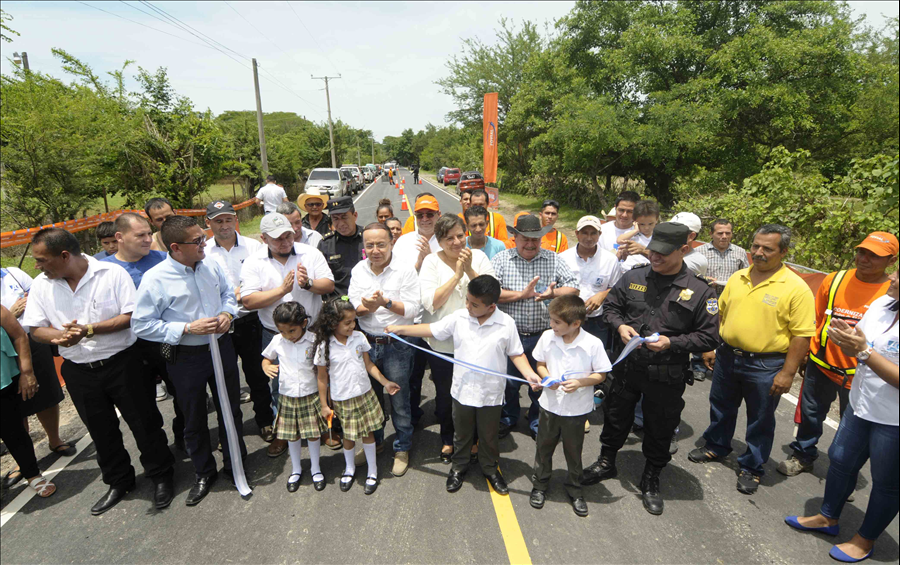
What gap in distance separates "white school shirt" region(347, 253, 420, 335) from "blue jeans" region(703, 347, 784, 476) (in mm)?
2568

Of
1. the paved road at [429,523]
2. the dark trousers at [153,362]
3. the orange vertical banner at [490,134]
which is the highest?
the orange vertical banner at [490,134]

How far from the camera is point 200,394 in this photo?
355 cm

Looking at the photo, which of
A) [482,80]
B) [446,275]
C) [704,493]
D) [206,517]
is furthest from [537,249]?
[482,80]

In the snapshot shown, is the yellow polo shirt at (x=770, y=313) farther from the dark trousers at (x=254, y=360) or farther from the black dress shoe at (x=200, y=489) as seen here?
the black dress shoe at (x=200, y=489)

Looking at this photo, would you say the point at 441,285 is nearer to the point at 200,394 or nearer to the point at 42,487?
the point at 200,394

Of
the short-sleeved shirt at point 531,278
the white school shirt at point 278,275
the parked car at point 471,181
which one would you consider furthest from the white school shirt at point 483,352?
the parked car at point 471,181

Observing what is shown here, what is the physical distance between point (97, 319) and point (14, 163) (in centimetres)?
972

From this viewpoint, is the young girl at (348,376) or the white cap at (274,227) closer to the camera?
the young girl at (348,376)

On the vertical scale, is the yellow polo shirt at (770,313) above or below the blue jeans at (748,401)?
above

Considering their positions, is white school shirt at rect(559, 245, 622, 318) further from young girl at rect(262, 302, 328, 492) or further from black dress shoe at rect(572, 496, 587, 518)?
young girl at rect(262, 302, 328, 492)

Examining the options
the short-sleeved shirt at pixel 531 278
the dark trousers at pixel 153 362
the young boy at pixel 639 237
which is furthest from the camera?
the young boy at pixel 639 237

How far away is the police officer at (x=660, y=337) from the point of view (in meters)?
3.18

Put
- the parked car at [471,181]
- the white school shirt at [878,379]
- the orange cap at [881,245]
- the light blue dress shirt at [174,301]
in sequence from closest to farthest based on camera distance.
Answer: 1. the white school shirt at [878,379]
2. the orange cap at [881,245]
3. the light blue dress shirt at [174,301]
4. the parked car at [471,181]

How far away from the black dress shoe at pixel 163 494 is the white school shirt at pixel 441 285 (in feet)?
7.62
